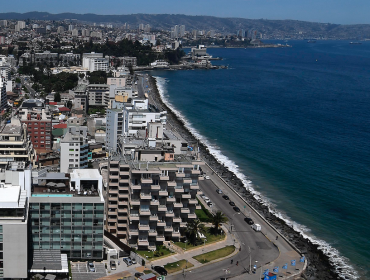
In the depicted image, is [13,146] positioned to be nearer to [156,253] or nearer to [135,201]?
[135,201]

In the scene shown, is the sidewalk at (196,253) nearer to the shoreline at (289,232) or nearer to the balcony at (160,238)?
the balcony at (160,238)

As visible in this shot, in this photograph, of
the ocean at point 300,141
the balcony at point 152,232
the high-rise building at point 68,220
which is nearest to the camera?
the high-rise building at point 68,220

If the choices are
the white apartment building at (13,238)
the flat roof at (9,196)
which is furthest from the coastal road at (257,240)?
the flat roof at (9,196)

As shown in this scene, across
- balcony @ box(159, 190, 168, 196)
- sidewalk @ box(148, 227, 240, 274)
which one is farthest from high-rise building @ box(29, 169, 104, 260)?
balcony @ box(159, 190, 168, 196)

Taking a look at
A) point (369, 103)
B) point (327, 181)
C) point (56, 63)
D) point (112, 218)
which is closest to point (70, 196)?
point (112, 218)

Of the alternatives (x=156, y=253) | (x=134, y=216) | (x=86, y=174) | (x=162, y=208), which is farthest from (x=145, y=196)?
(x=86, y=174)

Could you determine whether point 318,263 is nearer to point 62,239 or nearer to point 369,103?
point 62,239
